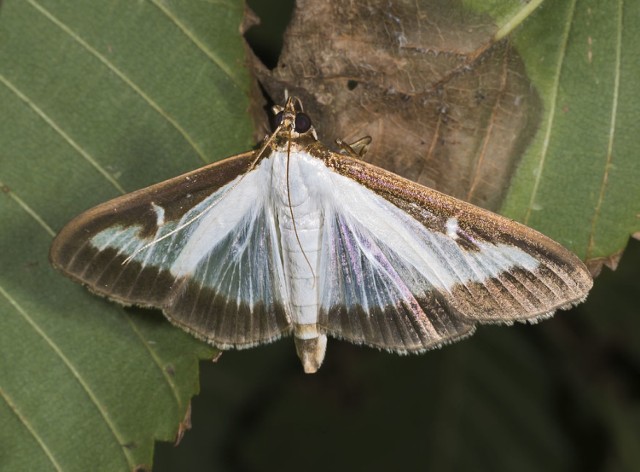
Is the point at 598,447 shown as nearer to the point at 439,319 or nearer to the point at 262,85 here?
the point at 439,319

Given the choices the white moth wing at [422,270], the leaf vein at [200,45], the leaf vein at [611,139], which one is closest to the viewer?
the white moth wing at [422,270]

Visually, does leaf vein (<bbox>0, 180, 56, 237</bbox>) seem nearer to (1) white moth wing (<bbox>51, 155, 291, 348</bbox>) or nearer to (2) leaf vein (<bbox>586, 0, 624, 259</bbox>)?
(1) white moth wing (<bbox>51, 155, 291, 348</bbox>)

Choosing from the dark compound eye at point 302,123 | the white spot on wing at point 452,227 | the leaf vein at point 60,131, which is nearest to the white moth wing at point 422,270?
the white spot on wing at point 452,227

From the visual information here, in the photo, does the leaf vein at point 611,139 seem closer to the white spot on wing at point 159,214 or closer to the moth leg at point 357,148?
the moth leg at point 357,148

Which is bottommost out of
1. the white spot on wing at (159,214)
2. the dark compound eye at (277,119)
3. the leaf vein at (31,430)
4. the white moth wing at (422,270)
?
the white moth wing at (422,270)

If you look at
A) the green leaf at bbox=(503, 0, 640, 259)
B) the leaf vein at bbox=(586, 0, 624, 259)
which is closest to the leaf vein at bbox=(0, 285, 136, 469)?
the green leaf at bbox=(503, 0, 640, 259)

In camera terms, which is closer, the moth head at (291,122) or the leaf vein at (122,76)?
the moth head at (291,122)

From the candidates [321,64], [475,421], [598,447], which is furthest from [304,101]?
[598,447]
